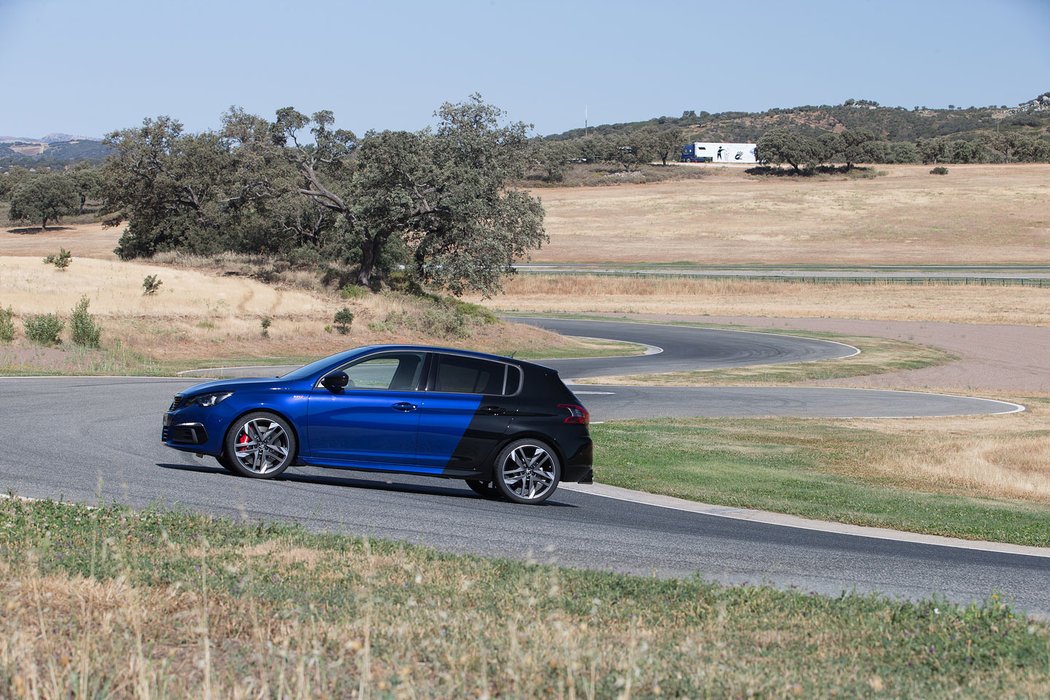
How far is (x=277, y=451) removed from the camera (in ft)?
41.0

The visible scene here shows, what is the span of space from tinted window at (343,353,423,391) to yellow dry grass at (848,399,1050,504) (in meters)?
8.87

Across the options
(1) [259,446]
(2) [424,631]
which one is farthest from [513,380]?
(2) [424,631]

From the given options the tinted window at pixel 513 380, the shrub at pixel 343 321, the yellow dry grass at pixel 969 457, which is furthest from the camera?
the shrub at pixel 343 321

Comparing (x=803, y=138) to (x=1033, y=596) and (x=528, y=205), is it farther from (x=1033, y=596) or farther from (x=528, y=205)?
(x=1033, y=596)

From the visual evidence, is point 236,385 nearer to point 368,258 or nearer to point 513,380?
point 513,380

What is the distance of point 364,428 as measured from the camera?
12438 mm

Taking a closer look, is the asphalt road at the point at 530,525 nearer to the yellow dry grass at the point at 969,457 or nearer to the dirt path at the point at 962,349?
the yellow dry grass at the point at 969,457

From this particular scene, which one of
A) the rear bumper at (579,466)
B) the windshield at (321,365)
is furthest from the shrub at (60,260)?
the rear bumper at (579,466)

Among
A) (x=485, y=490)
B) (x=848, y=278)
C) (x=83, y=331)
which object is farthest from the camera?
(x=848, y=278)

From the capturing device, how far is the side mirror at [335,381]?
491 inches

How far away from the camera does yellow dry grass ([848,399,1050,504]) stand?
17766mm

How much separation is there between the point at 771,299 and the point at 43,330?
52.3 meters

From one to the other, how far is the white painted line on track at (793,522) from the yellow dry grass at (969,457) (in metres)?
5.34

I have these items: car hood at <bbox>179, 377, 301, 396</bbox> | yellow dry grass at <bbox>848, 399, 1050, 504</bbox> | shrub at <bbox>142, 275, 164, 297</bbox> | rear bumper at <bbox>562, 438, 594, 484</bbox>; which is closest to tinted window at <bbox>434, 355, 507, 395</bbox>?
rear bumper at <bbox>562, 438, 594, 484</bbox>
